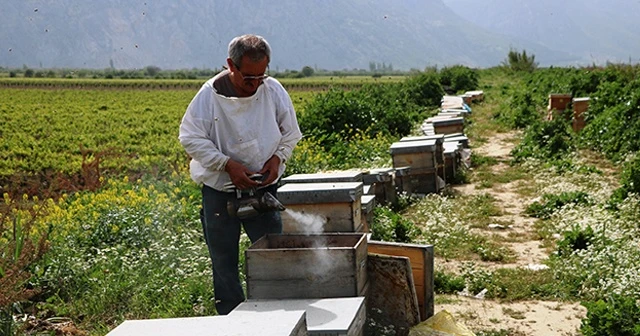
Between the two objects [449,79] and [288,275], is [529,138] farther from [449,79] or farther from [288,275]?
[449,79]

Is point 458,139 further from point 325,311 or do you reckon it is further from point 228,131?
point 325,311

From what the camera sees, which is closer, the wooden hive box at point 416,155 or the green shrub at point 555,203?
the green shrub at point 555,203

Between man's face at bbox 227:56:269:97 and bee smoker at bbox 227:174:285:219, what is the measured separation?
53cm

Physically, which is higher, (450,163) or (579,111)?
(579,111)

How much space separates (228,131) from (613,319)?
8.83ft

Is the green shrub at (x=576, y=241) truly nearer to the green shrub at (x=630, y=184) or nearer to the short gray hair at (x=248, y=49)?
the green shrub at (x=630, y=184)

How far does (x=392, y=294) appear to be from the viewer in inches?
169

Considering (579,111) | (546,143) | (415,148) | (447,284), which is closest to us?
(447,284)

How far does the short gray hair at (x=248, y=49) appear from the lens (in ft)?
12.8

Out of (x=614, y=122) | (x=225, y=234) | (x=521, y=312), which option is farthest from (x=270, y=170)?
(x=614, y=122)

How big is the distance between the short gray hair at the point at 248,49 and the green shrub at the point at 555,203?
5913 mm

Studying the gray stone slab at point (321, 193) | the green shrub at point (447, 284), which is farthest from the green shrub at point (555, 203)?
the gray stone slab at point (321, 193)

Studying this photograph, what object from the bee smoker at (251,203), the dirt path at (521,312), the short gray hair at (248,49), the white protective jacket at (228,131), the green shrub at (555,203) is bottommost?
the dirt path at (521,312)

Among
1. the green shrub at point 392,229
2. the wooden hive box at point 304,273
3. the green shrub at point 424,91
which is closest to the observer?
the wooden hive box at point 304,273
